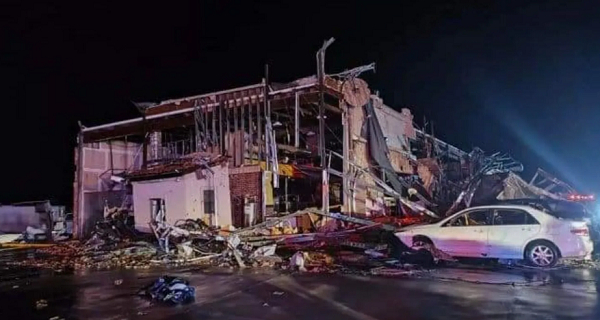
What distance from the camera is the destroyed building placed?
2148 cm

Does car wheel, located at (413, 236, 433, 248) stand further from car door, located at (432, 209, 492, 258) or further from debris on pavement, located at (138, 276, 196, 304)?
debris on pavement, located at (138, 276, 196, 304)

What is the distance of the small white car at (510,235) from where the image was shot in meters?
12.3

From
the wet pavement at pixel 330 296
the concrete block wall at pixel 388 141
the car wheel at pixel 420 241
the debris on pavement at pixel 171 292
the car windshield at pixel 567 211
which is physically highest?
the concrete block wall at pixel 388 141

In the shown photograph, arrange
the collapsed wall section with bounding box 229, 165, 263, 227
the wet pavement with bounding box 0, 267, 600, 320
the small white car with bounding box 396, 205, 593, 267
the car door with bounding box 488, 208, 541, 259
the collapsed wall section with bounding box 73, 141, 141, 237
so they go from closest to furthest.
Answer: the wet pavement with bounding box 0, 267, 600, 320, the small white car with bounding box 396, 205, 593, 267, the car door with bounding box 488, 208, 541, 259, the collapsed wall section with bounding box 229, 165, 263, 227, the collapsed wall section with bounding box 73, 141, 141, 237

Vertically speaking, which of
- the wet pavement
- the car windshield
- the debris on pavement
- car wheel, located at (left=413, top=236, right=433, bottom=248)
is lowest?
the wet pavement

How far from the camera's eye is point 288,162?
24.1m

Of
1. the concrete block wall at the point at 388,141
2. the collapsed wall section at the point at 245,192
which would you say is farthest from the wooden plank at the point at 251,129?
the concrete block wall at the point at 388,141

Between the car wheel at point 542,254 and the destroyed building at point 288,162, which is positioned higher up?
the destroyed building at point 288,162

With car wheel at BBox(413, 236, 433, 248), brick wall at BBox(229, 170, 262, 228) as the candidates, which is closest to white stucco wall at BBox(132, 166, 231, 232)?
brick wall at BBox(229, 170, 262, 228)

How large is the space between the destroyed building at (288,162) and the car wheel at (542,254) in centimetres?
731

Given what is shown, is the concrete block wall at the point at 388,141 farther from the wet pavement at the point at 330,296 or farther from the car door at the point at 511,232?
the wet pavement at the point at 330,296

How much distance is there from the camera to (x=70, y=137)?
133 feet

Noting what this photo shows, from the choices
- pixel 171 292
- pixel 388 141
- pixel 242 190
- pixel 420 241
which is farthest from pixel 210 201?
pixel 171 292

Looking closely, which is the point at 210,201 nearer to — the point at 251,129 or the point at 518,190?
the point at 251,129
